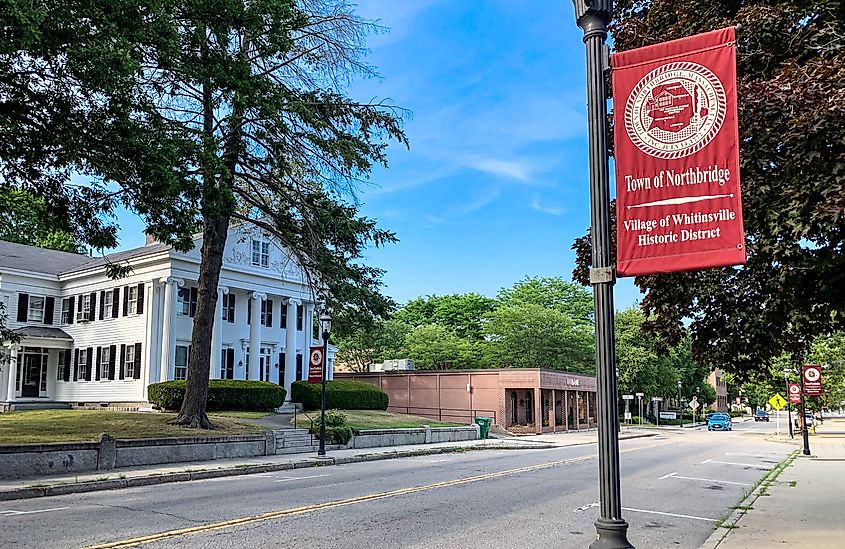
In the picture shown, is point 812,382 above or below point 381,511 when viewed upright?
above

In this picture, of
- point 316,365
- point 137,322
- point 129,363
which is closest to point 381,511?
point 316,365

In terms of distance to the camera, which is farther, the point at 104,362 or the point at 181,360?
the point at 104,362

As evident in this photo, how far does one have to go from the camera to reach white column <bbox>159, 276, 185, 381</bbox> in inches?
1483

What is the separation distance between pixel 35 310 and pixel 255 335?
13.6 meters

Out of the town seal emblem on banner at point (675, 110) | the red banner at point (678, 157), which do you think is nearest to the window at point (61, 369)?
the red banner at point (678, 157)

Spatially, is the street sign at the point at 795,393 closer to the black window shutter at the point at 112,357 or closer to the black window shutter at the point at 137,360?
the black window shutter at the point at 137,360

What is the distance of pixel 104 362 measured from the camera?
40844 millimetres

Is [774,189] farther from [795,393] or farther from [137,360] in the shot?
[137,360]

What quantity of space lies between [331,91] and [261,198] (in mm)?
4703

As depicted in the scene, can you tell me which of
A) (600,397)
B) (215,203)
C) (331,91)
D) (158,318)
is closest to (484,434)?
(158,318)

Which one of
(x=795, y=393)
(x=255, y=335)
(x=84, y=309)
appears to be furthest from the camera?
(x=84, y=309)

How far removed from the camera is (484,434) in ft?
128

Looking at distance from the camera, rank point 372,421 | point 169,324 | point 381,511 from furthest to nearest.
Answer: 1. point 169,324
2. point 372,421
3. point 381,511

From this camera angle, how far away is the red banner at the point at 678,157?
493cm
